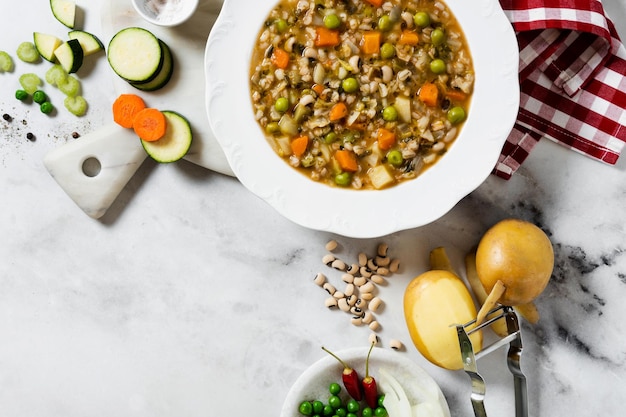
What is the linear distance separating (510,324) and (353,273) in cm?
93

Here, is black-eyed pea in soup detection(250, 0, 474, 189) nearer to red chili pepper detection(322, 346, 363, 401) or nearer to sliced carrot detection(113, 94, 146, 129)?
sliced carrot detection(113, 94, 146, 129)

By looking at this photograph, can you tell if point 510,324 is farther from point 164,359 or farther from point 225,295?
point 164,359

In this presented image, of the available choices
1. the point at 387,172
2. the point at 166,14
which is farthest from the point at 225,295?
the point at 166,14

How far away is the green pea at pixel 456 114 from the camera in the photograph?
10.9 ft

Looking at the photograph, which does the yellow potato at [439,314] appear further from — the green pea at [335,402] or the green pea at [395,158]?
the green pea at [395,158]

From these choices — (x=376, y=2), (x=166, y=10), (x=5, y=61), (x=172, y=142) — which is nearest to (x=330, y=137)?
(x=376, y=2)

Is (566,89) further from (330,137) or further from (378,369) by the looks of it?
(378,369)

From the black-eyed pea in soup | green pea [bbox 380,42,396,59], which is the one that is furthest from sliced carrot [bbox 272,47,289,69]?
green pea [bbox 380,42,396,59]

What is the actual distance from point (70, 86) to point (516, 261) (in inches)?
107

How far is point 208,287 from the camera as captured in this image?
12.9ft

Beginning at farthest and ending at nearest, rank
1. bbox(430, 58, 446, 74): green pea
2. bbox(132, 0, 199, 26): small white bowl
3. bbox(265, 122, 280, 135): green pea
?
bbox(132, 0, 199, 26): small white bowl → bbox(265, 122, 280, 135): green pea → bbox(430, 58, 446, 74): green pea

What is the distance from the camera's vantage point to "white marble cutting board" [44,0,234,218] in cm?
374

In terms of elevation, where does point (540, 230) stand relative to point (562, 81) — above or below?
below

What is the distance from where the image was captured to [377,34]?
3328 millimetres
